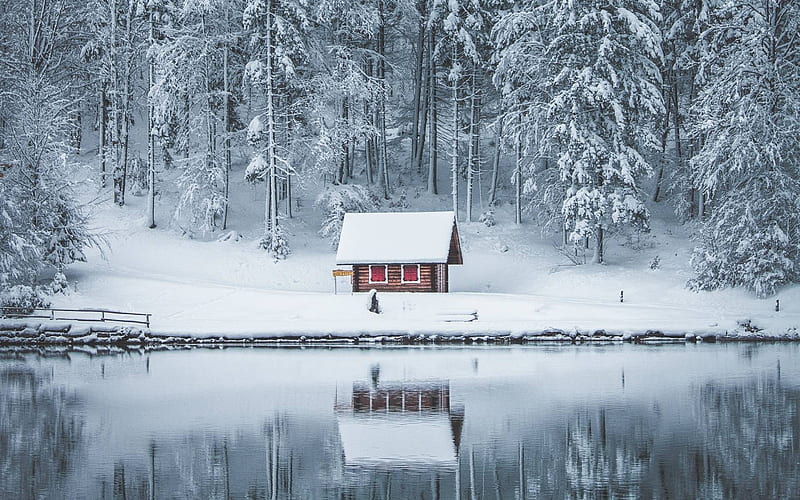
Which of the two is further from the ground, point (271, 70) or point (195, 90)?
point (271, 70)

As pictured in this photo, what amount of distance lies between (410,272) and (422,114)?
63.5 ft

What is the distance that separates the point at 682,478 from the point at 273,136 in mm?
39866

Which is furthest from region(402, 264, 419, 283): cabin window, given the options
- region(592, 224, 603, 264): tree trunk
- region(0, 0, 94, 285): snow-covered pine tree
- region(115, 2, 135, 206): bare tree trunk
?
region(115, 2, 135, 206): bare tree trunk

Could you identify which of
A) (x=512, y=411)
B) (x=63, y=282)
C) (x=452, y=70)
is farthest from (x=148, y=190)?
(x=512, y=411)

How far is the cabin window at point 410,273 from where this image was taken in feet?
165

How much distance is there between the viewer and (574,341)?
39.6m

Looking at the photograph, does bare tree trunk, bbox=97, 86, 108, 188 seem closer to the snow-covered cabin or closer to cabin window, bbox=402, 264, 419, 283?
the snow-covered cabin

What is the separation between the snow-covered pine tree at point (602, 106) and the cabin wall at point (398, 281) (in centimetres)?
724

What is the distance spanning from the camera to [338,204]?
5572 cm

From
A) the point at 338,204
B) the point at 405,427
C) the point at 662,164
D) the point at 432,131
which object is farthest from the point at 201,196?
the point at 405,427

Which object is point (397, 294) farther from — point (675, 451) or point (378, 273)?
point (675, 451)

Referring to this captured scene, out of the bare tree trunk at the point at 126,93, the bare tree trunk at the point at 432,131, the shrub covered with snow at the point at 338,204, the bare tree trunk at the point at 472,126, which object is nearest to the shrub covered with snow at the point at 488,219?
the bare tree trunk at the point at 472,126

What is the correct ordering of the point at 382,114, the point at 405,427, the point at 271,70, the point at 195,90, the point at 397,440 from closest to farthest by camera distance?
the point at 397,440
the point at 405,427
the point at 271,70
the point at 195,90
the point at 382,114

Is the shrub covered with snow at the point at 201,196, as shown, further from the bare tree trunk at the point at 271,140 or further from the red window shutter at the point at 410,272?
the red window shutter at the point at 410,272
